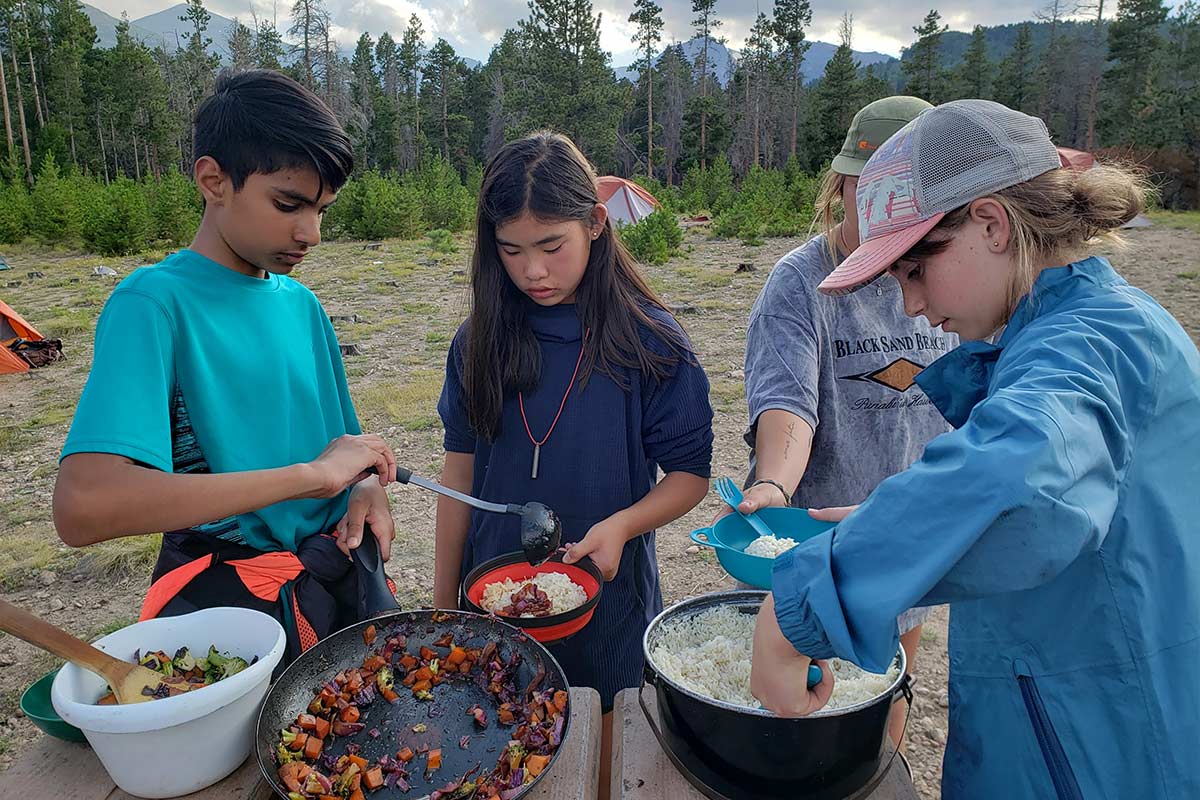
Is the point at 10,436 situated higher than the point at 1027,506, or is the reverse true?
the point at 1027,506

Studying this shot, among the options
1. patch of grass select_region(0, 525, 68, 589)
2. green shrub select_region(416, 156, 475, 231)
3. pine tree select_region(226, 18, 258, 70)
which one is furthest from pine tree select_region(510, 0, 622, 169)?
patch of grass select_region(0, 525, 68, 589)

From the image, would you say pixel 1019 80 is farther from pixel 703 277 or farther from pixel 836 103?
pixel 703 277

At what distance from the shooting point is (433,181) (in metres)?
26.5

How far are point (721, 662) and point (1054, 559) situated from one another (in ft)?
2.28

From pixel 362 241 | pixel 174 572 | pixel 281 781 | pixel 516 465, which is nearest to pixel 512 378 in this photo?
pixel 516 465

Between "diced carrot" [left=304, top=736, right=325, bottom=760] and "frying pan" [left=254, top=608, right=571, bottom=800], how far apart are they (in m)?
0.03

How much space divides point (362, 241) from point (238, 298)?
833 inches

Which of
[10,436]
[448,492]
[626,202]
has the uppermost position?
[626,202]

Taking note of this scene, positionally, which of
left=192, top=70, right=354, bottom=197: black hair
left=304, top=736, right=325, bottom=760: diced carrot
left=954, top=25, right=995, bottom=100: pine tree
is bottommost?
left=304, top=736, right=325, bottom=760: diced carrot

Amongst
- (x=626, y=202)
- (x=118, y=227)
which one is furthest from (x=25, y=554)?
(x=626, y=202)

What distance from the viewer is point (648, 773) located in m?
1.35

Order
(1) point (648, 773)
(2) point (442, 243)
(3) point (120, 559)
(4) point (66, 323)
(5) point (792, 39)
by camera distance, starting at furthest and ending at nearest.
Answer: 1. (5) point (792, 39)
2. (2) point (442, 243)
3. (4) point (66, 323)
4. (3) point (120, 559)
5. (1) point (648, 773)

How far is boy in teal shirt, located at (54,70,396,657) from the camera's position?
149 centimetres

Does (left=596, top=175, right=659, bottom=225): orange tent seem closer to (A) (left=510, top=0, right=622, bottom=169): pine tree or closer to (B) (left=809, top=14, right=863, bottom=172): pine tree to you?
(A) (left=510, top=0, right=622, bottom=169): pine tree
